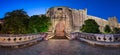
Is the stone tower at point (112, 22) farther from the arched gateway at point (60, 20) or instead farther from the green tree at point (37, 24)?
the green tree at point (37, 24)

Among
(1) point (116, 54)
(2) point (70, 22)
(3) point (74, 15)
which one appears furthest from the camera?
(3) point (74, 15)

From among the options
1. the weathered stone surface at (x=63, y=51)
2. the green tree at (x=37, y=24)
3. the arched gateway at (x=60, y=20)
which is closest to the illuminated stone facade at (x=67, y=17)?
the arched gateway at (x=60, y=20)

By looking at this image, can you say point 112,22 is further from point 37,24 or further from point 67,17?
point 37,24

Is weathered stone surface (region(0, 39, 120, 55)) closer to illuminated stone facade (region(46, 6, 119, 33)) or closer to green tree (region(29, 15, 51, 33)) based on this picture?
green tree (region(29, 15, 51, 33))

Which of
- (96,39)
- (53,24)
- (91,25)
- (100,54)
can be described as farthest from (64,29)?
(100,54)

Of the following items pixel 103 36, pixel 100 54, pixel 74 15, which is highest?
pixel 74 15

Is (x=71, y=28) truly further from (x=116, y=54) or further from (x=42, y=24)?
(x=116, y=54)

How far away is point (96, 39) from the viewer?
13.5 m

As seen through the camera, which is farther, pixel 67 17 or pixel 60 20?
pixel 67 17

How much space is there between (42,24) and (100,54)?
2435cm

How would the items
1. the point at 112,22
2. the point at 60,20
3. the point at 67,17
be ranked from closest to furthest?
the point at 60,20, the point at 67,17, the point at 112,22

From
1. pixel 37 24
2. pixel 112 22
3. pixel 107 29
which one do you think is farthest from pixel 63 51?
pixel 112 22

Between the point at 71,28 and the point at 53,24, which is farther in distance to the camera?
the point at 71,28

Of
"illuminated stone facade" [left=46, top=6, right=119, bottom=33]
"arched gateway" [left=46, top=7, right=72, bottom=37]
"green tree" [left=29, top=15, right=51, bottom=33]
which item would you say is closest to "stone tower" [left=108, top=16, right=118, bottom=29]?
"illuminated stone facade" [left=46, top=6, right=119, bottom=33]
